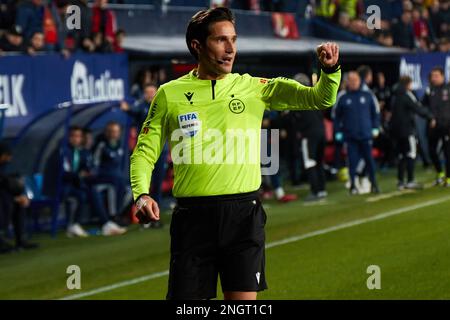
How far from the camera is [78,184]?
1833 centimetres

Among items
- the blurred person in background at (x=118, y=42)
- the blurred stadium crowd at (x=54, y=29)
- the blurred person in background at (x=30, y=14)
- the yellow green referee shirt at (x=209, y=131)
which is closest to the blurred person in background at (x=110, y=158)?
the blurred stadium crowd at (x=54, y=29)

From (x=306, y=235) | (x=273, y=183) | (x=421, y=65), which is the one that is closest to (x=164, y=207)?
(x=273, y=183)

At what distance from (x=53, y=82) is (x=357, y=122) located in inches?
193

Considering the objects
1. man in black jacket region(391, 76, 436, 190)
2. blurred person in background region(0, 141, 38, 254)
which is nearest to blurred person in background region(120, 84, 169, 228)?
blurred person in background region(0, 141, 38, 254)

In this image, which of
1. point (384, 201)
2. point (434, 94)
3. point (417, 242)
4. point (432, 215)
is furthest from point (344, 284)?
point (434, 94)

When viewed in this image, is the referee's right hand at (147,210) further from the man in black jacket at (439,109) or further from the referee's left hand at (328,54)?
the man in black jacket at (439,109)

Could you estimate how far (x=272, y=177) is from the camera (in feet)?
70.5

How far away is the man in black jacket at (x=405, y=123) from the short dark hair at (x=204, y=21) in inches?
581

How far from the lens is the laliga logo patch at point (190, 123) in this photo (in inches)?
292

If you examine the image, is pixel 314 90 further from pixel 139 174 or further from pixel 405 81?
pixel 405 81

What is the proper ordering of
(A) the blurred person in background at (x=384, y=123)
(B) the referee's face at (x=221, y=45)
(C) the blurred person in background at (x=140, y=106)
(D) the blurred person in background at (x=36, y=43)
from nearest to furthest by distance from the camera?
(B) the referee's face at (x=221, y=45)
(C) the blurred person in background at (x=140, y=106)
(D) the blurred person in background at (x=36, y=43)
(A) the blurred person in background at (x=384, y=123)

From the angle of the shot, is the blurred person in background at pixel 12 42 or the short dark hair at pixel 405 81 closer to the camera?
the blurred person in background at pixel 12 42

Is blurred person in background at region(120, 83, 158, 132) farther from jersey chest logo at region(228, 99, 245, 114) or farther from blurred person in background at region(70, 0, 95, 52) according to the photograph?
jersey chest logo at region(228, 99, 245, 114)

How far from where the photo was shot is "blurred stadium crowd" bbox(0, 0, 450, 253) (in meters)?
18.3
